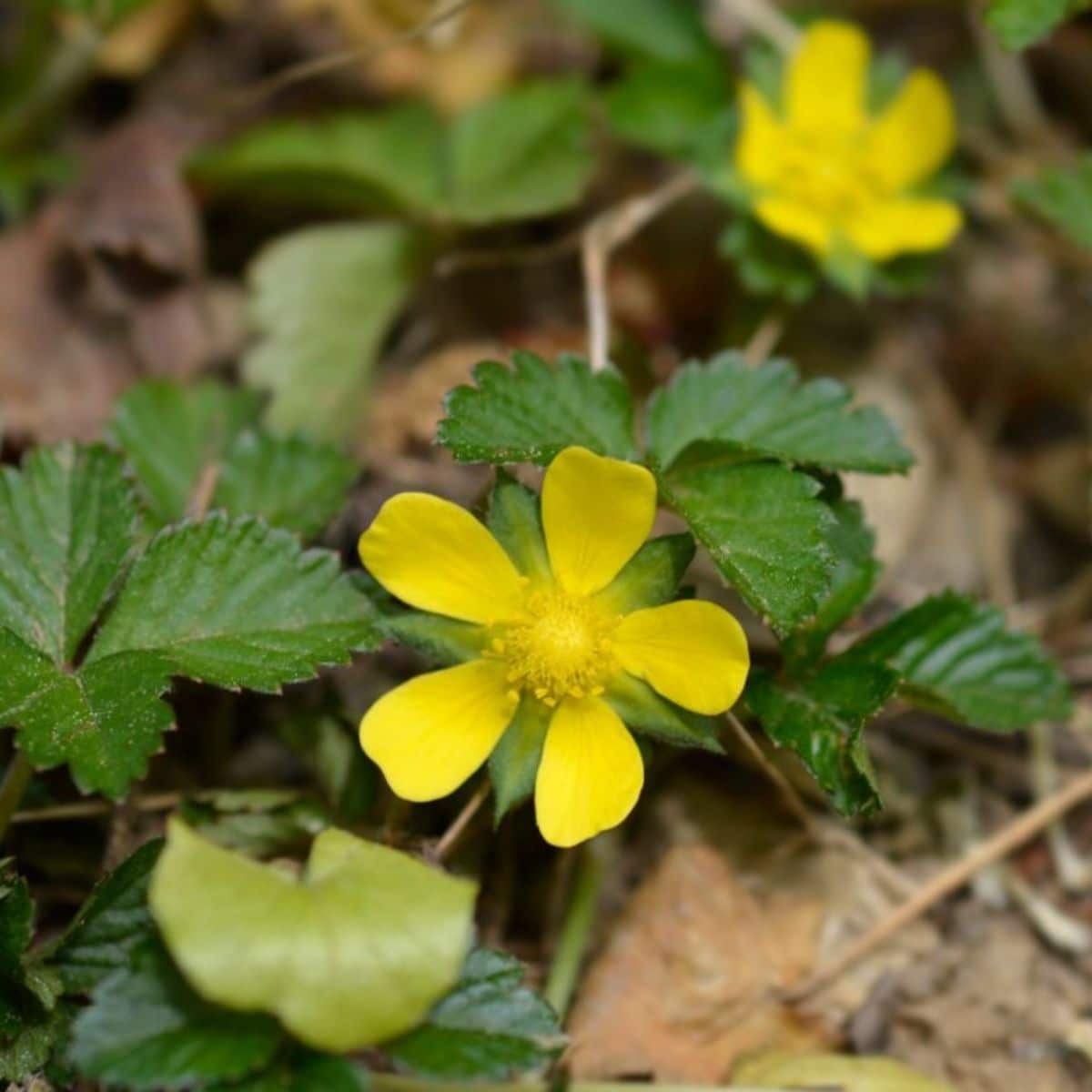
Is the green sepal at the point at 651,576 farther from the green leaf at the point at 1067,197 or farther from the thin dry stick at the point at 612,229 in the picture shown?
the green leaf at the point at 1067,197

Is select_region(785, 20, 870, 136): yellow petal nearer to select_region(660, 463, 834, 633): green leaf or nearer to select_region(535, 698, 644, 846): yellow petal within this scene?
select_region(660, 463, 834, 633): green leaf

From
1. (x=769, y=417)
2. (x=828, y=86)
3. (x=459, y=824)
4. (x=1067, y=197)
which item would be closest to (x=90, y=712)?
→ (x=459, y=824)

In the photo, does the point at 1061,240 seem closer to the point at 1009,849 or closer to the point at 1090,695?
the point at 1090,695

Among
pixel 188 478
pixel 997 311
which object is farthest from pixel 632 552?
pixel 997 311

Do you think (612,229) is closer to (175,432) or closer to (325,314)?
(325,314)

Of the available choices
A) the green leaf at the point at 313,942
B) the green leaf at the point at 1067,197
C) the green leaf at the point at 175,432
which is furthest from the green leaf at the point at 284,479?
the green leaf at the point at 1067,197

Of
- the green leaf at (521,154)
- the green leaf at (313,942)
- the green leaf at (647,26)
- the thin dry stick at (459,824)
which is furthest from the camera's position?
the green leaf at (647,26)

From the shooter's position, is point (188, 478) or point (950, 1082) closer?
point (950, 1082)
